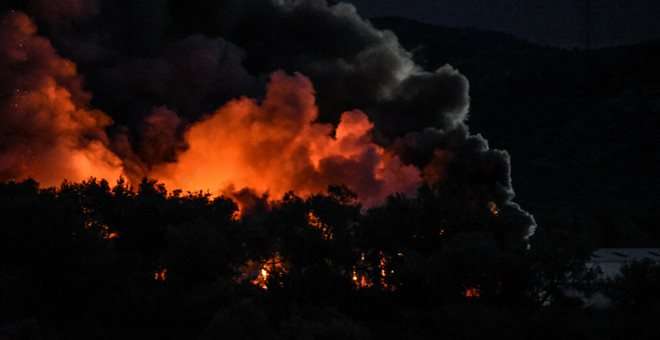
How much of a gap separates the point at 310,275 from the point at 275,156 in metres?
15.8

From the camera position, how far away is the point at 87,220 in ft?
83.4

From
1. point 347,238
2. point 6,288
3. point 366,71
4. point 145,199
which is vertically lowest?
point 6,288

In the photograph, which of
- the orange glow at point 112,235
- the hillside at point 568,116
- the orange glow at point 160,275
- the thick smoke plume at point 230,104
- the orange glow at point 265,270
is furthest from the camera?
the hillside at point 568,116

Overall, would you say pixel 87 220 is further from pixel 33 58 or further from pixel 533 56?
pixel 533 56

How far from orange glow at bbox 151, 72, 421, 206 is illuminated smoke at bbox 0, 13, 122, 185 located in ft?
12.9

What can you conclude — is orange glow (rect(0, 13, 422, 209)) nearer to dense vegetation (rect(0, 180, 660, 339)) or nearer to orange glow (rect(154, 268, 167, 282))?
dense vegetation (rect(0, 180, 660, 339))

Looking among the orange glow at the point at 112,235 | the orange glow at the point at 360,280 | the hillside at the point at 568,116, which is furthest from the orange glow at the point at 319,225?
the hillside at the point at 568,116

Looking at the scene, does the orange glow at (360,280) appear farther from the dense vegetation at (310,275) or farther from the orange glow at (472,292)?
the orange glow at (472,292)

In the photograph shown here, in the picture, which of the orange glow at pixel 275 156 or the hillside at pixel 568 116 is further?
the hillside at pixel 568 116

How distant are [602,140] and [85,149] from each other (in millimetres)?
82172

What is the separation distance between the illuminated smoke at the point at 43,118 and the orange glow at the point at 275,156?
394cm

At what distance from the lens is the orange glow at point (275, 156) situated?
120 feet

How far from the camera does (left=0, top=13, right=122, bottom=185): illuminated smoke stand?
35312 millimetres


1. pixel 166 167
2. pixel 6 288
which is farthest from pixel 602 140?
pixel 6 288
